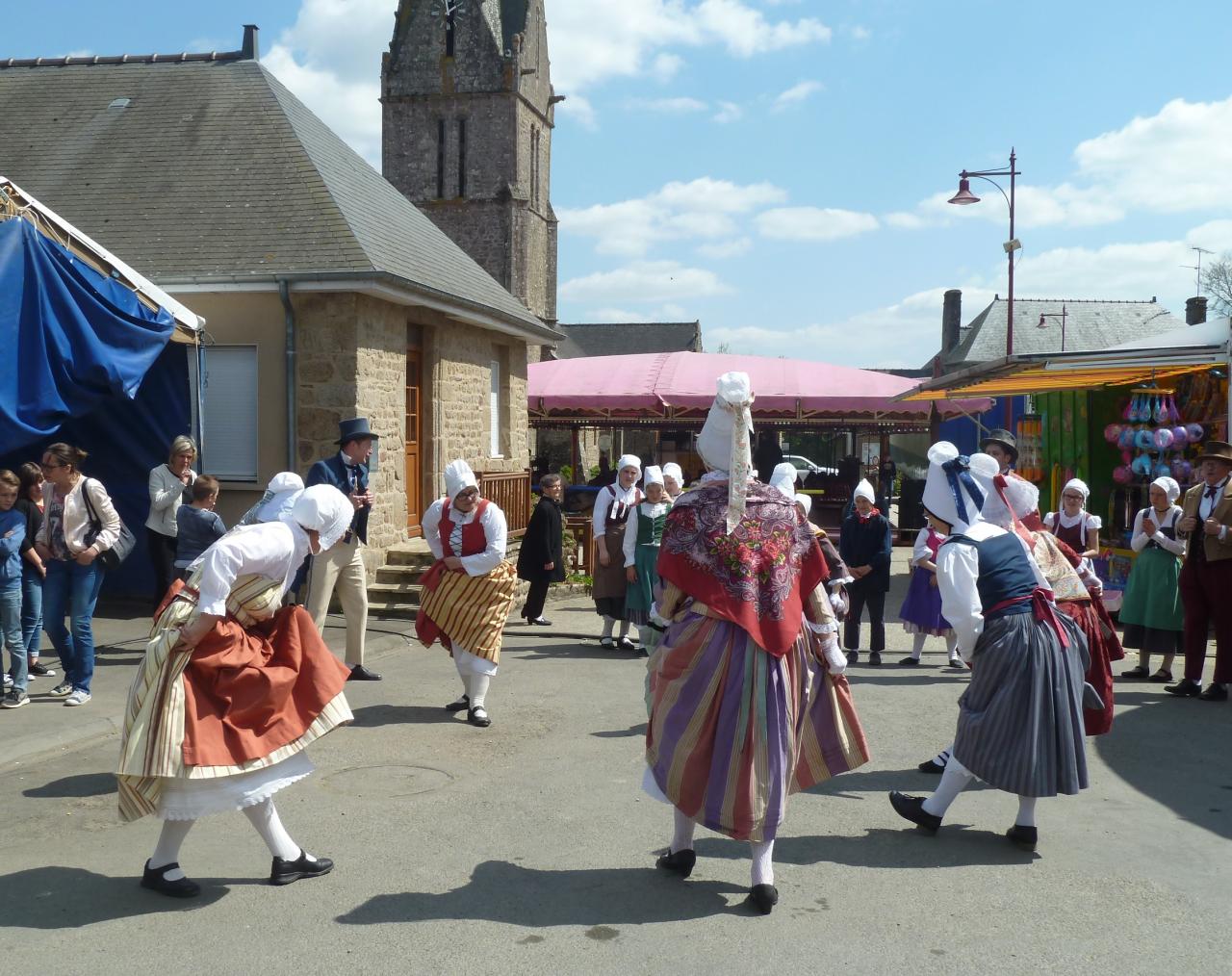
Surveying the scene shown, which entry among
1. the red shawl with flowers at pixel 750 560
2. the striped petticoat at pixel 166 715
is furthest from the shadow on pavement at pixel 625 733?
the striped petticoat at pixel 166 715

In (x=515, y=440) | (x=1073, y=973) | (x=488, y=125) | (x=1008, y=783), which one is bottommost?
(x=1073, y=973)

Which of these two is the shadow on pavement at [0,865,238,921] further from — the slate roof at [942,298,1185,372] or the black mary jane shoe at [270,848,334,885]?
the slate roof at [942,298,1185,372]

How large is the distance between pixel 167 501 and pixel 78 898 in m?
5.69

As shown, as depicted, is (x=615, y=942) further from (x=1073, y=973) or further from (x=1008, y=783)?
(x=1008, y=783)

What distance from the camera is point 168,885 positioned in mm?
4418

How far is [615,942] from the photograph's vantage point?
4.08 meters

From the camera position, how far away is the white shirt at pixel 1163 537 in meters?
9.36

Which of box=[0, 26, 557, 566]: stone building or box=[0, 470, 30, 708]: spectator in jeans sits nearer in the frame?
box=[0, 470, 30, 708]: spectator in jeans

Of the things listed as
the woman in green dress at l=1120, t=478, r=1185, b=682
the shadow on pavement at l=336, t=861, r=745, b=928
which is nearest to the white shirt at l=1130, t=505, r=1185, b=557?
the woman in green dress at l=1120, t=478, r=1185, b=682

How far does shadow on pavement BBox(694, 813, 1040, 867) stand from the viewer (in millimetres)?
5008

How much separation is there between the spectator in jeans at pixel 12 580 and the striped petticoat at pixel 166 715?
356 cm

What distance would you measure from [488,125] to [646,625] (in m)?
47.6

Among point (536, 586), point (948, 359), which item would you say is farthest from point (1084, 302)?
point (536, 586)

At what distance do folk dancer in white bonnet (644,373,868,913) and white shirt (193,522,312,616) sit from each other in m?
1.52
